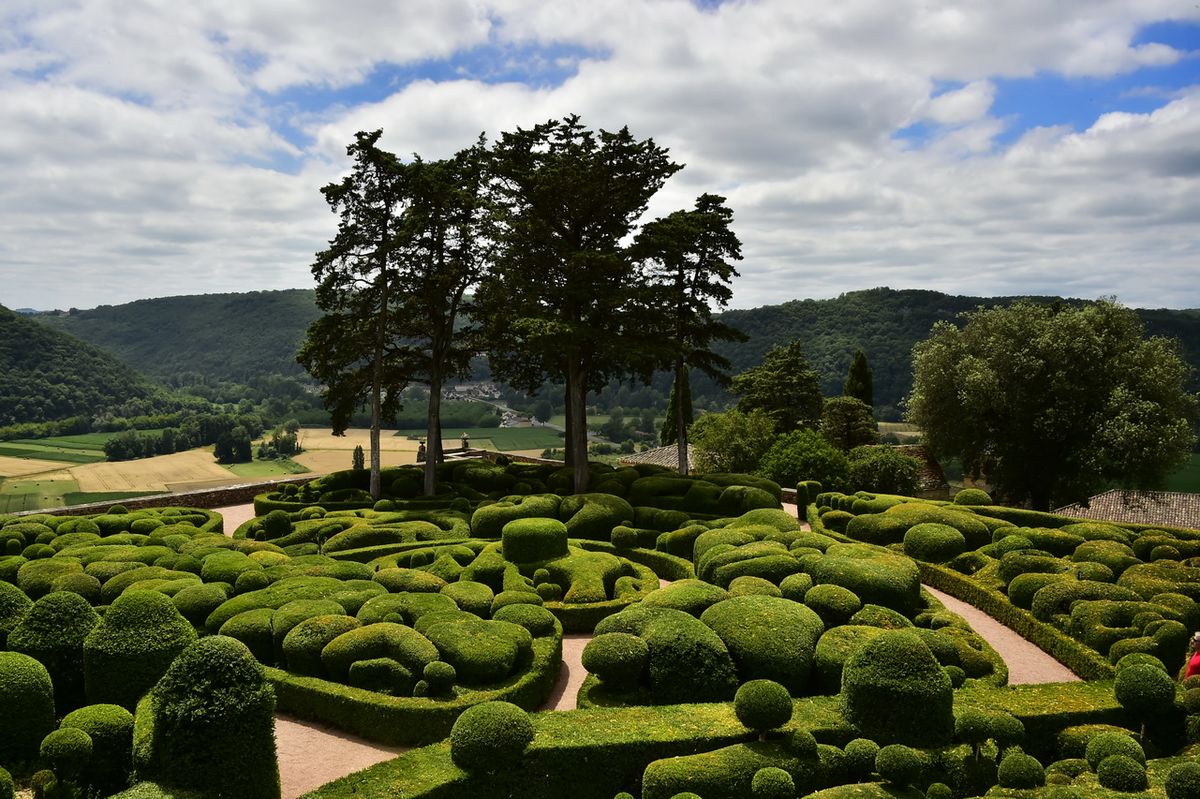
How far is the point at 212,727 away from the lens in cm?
923

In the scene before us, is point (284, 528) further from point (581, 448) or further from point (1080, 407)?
point (1080, 407)

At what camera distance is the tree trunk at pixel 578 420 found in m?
29.2

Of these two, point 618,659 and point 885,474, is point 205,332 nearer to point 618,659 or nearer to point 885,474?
point 885,474

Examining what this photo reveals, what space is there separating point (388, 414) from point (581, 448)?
31.7 feet

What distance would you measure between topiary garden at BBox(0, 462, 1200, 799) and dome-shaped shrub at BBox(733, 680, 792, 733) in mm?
32

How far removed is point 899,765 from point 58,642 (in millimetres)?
12200

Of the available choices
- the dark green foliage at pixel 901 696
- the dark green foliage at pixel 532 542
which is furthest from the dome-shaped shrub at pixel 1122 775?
the dark green foliage at pixel 532 542

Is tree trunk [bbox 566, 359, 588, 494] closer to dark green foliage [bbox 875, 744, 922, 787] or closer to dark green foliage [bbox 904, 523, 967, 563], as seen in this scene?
dark green foliage [bbox 904, 523, 967, 563]

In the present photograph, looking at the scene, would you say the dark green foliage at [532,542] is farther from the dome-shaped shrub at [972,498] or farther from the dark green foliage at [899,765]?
the dome-shaped shrub at [972,498]

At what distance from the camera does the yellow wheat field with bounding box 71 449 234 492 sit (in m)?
50.0

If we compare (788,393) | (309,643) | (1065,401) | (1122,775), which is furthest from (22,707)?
(788,393)

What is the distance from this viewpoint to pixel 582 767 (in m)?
10.8

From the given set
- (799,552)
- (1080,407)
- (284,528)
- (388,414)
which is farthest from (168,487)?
(1080,407)

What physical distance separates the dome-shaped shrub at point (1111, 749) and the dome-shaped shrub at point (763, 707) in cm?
426
